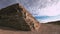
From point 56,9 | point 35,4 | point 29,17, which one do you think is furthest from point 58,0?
point 29,17

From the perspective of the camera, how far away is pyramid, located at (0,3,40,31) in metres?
1.26

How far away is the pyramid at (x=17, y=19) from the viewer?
49.6 inches

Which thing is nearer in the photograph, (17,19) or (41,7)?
(17,19)

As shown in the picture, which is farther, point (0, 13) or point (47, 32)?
point (0, 13)

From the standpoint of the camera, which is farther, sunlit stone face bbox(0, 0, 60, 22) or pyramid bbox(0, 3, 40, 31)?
sunlit stone face bbox(0, 0, 60, 22)

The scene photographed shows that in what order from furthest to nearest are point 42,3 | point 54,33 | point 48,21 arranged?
point 42,3 < point 48,21 < point 54,33

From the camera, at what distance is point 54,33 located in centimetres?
112

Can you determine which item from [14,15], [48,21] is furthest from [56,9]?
[14,15]

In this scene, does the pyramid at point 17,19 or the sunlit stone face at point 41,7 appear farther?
the sunlit stone face at point 41,7

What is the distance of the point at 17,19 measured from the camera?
50.2 inches

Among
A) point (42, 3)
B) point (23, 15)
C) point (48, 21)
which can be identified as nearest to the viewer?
point (23, 15)

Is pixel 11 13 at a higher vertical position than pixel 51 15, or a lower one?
higher

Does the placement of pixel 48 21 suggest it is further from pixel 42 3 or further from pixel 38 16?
pixel 42 3

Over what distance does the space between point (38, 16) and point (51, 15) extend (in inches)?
6.6
